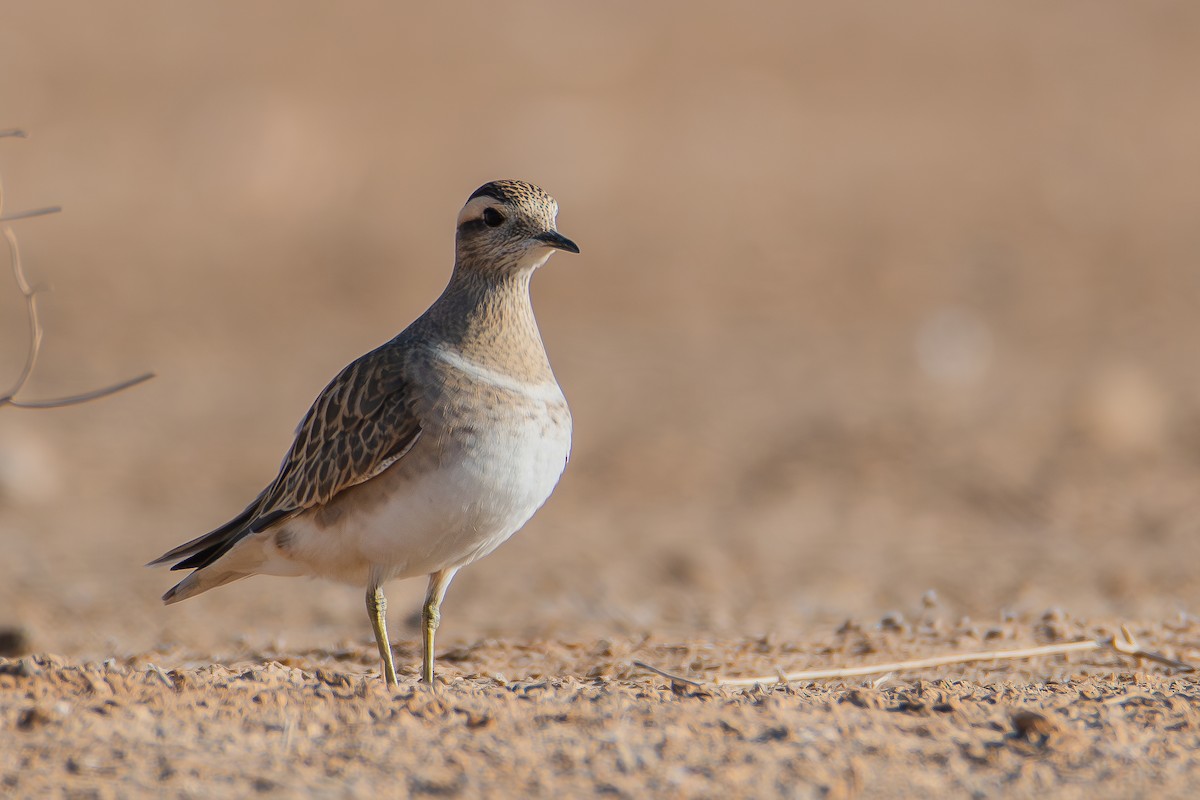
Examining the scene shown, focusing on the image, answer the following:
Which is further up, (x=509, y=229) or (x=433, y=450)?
(x=509, y=229)

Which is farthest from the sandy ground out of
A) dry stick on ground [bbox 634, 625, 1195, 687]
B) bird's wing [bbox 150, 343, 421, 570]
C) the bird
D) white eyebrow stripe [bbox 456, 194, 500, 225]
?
white eyebrow stripe [bbox 456, 194, 500, 225]

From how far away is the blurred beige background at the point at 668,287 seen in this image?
10.2 m

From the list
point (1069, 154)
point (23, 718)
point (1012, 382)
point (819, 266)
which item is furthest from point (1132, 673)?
point (1069, 154)

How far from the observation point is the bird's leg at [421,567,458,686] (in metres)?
5.93

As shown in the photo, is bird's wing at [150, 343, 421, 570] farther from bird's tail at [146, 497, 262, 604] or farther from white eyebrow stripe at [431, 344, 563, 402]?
white eyebrow stripe at [431, 344, 563, 402]

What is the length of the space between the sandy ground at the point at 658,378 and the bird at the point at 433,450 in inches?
18.3

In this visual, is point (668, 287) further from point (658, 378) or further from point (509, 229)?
point (509, 229)

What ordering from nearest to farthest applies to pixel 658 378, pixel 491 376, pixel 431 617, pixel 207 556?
pixel 491 376
pixel 431 617
pixel 207 556
pixel 658 378

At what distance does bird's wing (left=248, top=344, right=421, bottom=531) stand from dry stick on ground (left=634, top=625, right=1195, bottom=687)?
4.11 ft

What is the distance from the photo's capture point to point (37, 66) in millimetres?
23375

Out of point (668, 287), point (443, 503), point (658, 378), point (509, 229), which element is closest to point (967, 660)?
point (443, 503)

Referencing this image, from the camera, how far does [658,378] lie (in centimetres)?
1523

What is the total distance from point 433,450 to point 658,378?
971 centimetres

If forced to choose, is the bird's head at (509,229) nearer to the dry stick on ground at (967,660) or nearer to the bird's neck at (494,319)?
the bird's neck at (494,319)
